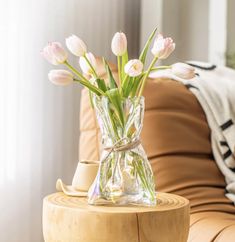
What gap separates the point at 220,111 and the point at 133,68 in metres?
0.71

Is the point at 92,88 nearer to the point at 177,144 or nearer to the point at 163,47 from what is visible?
the point at 163,47

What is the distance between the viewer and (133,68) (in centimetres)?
103

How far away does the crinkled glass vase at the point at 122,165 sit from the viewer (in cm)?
106

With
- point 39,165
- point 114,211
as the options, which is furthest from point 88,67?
point 39,165

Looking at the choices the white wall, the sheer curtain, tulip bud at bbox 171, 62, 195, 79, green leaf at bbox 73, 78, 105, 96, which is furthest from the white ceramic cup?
the white wall

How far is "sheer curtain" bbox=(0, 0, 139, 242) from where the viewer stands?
1.59 m

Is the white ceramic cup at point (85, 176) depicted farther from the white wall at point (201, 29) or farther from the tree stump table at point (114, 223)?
the white wall at point (201, 29)

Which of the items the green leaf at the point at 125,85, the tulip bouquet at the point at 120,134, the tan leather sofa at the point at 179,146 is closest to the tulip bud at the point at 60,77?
the tulip bouquet at the point at 120,134

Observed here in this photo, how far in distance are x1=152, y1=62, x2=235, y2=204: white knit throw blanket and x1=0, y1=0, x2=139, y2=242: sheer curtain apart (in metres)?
0.38

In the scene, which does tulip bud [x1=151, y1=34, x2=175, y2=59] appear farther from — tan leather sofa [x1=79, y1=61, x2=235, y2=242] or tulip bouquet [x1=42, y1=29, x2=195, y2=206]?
tan leather sofa [x1=79, y1=61, x2=235, y2=242]

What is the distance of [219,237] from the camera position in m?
1.21

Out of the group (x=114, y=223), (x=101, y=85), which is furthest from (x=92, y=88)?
(x=114, y=223)

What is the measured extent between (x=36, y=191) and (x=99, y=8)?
0.79m

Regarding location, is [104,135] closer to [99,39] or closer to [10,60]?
[10,60]
